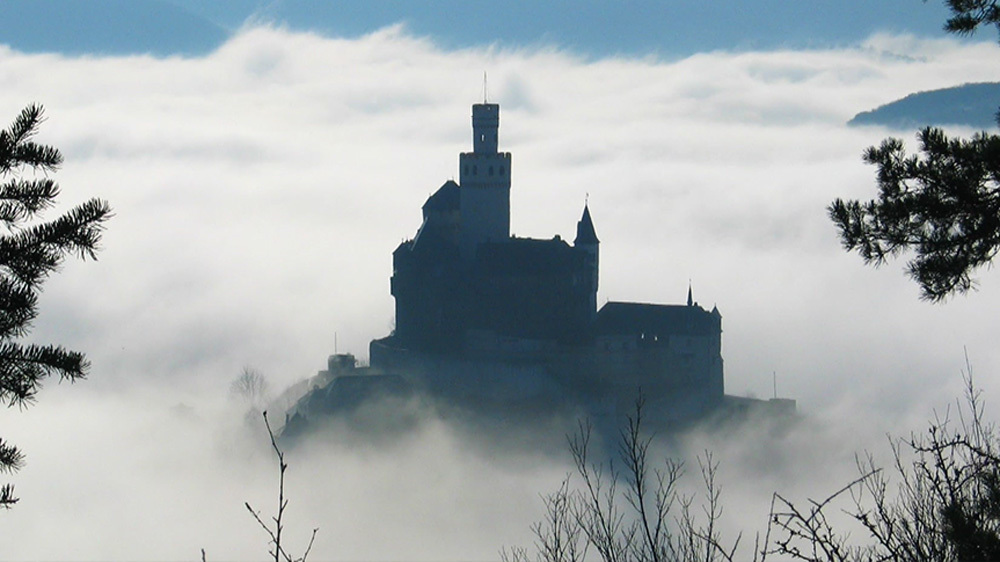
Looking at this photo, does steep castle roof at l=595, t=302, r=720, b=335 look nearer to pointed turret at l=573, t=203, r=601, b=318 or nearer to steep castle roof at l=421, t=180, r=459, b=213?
pointed turret at l=573, t=203, r=601, b=318

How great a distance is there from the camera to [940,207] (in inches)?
686

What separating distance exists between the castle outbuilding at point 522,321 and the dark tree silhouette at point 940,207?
74.3 metres

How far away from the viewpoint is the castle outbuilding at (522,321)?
306 feet

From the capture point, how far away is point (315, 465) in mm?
101000

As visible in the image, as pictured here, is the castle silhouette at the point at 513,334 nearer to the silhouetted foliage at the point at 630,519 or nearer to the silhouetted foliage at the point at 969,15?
the silhouetted foliage at the point at 630,519

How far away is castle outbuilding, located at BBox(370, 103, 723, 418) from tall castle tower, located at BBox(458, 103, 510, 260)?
0.19ft

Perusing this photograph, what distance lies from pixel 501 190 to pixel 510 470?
17.3 m

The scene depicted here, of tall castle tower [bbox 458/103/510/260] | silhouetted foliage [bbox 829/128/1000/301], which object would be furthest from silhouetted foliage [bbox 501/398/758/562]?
tall castle tower [bbox 458/103/510/260]

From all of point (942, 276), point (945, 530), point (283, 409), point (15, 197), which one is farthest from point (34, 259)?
point (283, 409)

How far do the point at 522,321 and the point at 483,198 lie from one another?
7.37 meters

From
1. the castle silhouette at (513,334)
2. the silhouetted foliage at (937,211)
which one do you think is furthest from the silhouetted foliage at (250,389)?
the silhouetted foliage at (937,211)

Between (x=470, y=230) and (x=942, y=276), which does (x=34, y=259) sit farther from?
(x=470, y=230)

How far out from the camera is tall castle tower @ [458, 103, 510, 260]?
311ft

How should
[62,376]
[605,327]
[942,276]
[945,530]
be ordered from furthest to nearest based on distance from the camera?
[605,327], [942,276], [62,376], [945,530]
